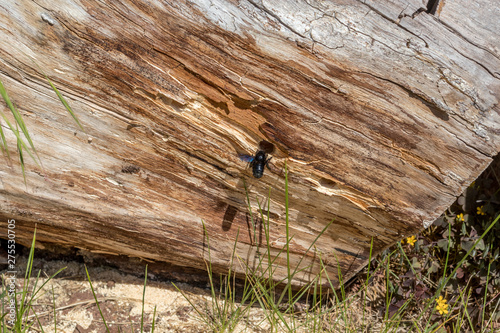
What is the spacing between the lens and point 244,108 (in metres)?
2.12

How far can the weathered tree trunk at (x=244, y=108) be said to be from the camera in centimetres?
195

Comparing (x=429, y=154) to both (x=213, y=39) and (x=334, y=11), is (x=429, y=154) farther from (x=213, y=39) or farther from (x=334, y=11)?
(x=213, y=39)

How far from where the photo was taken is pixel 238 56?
1985mm

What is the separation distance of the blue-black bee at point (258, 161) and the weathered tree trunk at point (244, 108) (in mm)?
38

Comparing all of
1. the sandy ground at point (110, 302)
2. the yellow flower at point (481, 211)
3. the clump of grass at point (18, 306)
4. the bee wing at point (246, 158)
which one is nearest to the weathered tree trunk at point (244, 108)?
the bee wing at point (246, 158)

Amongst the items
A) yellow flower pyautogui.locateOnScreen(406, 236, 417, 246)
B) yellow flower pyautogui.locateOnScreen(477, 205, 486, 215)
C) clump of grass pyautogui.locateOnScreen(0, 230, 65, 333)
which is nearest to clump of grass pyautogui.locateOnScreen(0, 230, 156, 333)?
clump of grass pyautogui.locateOnScreen(0, 230, 65, 333)

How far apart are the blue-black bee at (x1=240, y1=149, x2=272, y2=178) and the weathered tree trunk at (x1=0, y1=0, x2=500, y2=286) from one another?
4 centimetres

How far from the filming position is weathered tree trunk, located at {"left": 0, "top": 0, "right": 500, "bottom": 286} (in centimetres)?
195

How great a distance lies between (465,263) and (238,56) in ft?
7.77

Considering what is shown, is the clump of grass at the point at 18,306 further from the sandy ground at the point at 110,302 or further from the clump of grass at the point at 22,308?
the sandy ground at the point at 110,302

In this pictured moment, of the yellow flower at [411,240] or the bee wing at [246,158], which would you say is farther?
the yellow flower at [411,240]

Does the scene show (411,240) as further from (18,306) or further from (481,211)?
(18,306)

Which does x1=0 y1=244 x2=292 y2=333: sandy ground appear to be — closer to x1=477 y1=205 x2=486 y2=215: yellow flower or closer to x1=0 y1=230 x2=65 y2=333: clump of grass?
x1=0 y1=230 x2=65 y2=333: clump of grass

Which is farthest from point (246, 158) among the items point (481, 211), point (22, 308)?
point (481, 211)
